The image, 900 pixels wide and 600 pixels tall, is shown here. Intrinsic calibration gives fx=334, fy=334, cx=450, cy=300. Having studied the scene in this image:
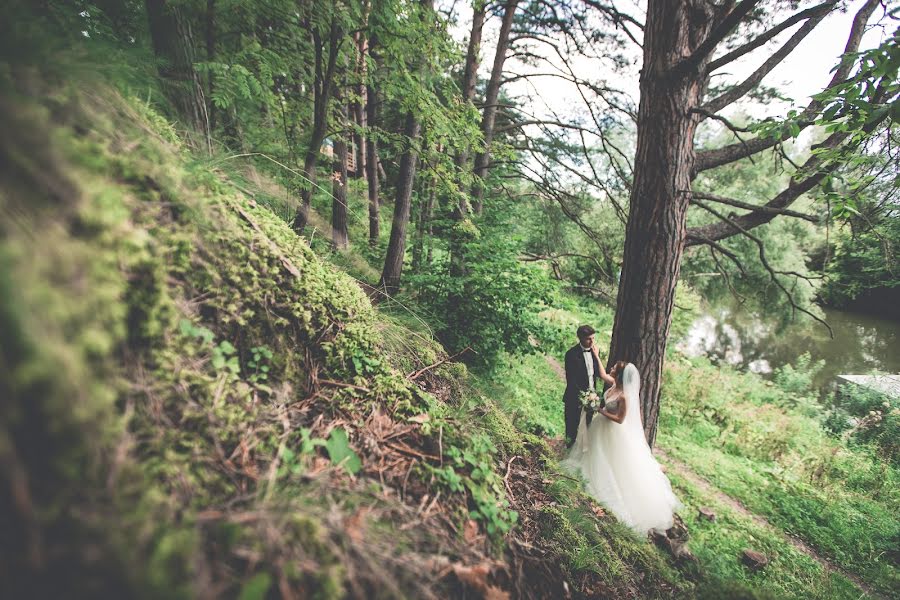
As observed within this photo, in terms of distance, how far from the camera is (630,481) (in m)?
4.16

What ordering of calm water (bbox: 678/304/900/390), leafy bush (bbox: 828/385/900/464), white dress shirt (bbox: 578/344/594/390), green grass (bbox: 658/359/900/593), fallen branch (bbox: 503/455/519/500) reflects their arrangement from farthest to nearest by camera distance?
calm water (bbox: 678/304/900/390)
leafy bush (bbox: 828/385/900/464)
green grass (bbox: 658/359/900/593)
white dress shirt (bbox: 578/344/594/390)
fallen branch (bbox: 503/455/519/500)

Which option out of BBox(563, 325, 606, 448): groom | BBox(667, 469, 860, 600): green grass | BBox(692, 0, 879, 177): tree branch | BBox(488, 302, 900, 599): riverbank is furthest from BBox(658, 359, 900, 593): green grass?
BBox(692, 0, 879, 177): tree branch

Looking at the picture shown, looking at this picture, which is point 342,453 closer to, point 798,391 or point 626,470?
point 626,470

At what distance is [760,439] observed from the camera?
801 centimetres

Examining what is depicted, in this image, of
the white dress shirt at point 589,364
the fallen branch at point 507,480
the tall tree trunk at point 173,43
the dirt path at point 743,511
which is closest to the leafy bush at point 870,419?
the dirt path at point 743,511

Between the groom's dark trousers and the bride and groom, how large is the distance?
15 mm

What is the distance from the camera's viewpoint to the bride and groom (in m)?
3.94

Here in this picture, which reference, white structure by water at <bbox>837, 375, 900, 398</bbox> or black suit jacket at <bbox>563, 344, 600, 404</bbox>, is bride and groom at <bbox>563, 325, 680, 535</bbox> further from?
white structure by water at <bbox>837, 375, 900, 398</bbox>

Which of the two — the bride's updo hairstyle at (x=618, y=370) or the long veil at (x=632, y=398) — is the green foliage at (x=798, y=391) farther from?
the bride's updo hairstyle at (x=618, y=370)

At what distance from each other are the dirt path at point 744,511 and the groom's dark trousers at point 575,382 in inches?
107

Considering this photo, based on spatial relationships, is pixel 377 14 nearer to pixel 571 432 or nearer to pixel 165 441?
pixel 165 441

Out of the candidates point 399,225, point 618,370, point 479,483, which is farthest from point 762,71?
point 399,225

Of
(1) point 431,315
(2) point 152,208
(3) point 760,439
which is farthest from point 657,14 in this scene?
(3) point 760,439

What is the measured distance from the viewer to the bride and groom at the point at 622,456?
3941 mm
